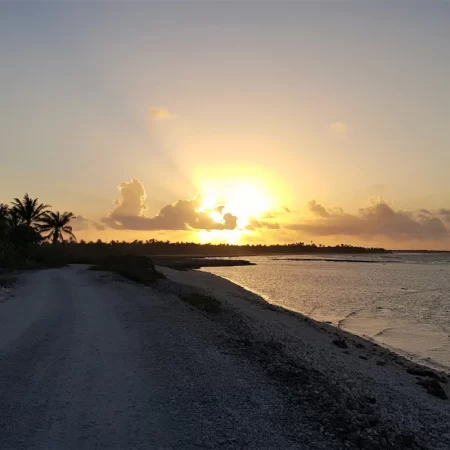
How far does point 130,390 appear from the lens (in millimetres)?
9703

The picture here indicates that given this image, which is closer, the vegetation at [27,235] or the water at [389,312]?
the water at [389,312]

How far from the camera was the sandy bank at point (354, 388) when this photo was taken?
8.52m

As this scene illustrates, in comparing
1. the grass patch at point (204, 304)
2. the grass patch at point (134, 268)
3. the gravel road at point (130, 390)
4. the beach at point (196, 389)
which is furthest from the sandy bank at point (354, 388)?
the grass patch at point (134, 268)

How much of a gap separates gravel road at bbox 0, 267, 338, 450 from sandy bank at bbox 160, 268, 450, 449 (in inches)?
20.5

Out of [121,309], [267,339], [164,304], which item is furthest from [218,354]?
[164,304]

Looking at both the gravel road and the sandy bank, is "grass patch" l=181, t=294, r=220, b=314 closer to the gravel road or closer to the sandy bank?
the sandy bank

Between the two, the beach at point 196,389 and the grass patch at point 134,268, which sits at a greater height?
the grass patch at point 134,268

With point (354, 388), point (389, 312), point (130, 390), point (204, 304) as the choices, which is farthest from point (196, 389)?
point (389, 312)

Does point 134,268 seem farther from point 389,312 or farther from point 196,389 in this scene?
point 196,389

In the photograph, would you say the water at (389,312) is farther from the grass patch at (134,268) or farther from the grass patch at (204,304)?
the grass patch at (134,268)

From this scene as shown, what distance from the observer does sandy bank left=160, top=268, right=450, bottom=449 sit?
8.52 meters

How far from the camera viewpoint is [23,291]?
28.3 meters

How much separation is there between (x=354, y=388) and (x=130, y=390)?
5.26 m

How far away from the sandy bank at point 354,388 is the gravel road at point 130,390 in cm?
52
